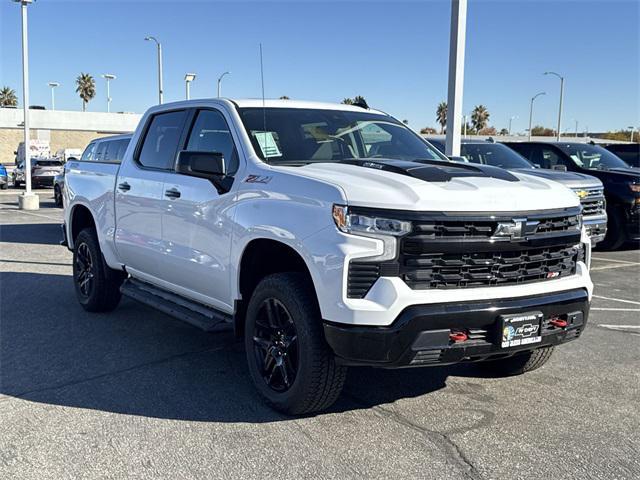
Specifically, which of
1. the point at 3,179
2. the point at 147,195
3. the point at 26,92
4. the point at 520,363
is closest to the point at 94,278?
the point at 147,195

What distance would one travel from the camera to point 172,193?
521 centimetres

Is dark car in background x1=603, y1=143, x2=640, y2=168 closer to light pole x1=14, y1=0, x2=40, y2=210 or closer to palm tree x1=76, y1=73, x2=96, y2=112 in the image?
light pole x1=14, y1=0, x2=40, y2=210

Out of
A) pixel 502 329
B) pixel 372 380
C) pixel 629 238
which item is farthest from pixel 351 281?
pixel 629 238

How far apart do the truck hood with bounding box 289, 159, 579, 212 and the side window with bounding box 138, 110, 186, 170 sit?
1.68 m

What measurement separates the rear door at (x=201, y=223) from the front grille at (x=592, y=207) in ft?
21.8

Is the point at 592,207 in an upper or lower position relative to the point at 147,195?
lower

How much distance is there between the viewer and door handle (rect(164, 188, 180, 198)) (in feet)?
16.9

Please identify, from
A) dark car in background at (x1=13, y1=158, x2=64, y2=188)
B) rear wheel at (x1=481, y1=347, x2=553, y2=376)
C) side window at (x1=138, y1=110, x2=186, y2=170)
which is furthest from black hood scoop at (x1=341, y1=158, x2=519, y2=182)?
dark car in background at (x1=13, y1=158, x2=64, y2=188)

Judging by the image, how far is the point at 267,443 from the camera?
3.75 meters

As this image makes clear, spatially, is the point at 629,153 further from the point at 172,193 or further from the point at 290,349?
the point at 290,349

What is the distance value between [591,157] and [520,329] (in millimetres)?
9857

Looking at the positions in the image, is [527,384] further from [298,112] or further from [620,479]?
[298,112]

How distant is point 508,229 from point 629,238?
28.7ft

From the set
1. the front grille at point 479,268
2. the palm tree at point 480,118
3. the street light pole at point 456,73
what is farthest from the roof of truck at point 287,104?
the palm tree at point 480,118
